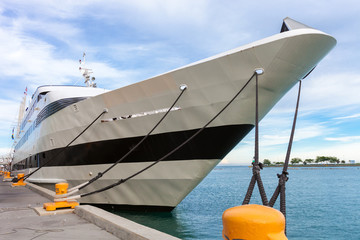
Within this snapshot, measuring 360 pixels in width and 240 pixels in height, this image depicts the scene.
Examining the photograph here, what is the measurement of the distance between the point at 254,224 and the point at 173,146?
224 inches

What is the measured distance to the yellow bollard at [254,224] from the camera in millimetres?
2162

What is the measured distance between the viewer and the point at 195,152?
25.1ft

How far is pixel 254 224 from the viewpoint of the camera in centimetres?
218

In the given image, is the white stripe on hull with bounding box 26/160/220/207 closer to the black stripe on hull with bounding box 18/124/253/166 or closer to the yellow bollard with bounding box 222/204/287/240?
the black stripe on hull with bounding box 18/124/253/166

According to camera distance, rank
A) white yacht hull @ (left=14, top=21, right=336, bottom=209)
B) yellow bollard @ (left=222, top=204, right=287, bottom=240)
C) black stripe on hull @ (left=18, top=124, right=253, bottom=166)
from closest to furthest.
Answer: yellow bollard @ (left=222, top=204, right=287, bottom=240)
white yacht hull @ (left=14, top=21, right=336, bottom=209)
black stripe on hull @ (left=18, top=124, right=253, bottom=166)

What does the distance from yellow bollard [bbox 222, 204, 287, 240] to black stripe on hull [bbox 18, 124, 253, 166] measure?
5.05 meters

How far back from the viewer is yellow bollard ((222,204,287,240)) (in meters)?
2.16

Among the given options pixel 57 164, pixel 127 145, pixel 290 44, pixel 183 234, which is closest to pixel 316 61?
pixel 290 44

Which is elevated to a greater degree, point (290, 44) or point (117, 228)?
point (290, 44)

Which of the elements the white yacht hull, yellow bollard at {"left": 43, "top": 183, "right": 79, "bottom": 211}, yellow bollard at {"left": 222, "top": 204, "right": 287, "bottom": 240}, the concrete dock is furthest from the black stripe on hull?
yellow bollard at {"left": 222, "top": 204, "right": 287, "bottom": 240}

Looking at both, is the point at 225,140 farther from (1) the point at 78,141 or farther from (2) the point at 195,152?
(1) the point at 78,141

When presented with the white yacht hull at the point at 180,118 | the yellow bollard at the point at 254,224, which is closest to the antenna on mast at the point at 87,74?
the white yacht hull at the point at 180,118

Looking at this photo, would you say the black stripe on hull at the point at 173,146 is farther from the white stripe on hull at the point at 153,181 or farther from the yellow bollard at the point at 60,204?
the yellow bollard at the point at 60,204

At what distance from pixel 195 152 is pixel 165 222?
233 cm
